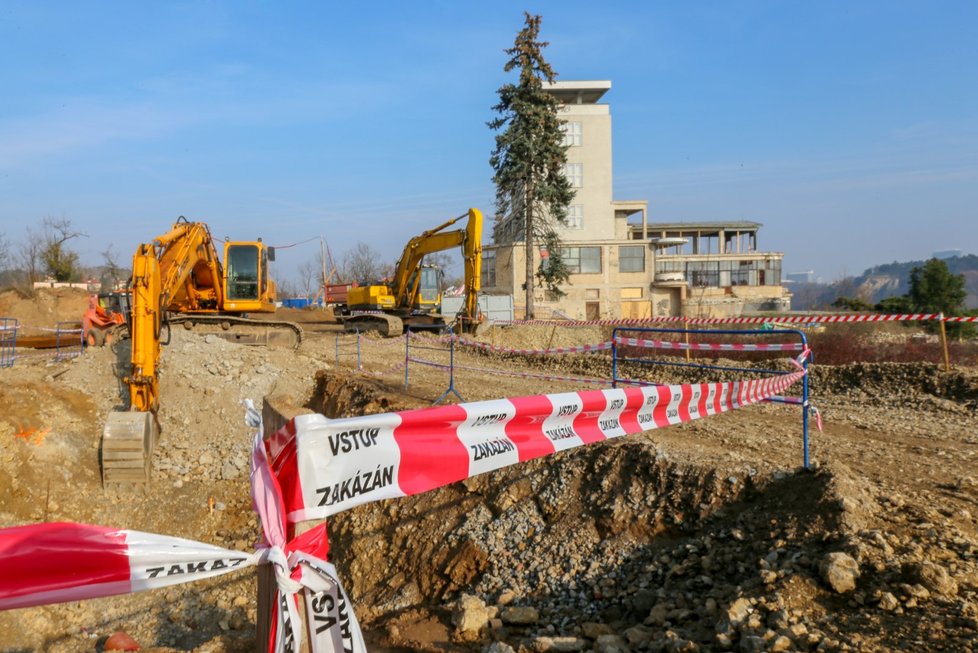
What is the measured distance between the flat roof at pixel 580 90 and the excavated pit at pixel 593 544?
1885 inches

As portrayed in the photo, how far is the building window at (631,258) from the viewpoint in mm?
45438

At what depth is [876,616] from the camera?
3836 millimetres

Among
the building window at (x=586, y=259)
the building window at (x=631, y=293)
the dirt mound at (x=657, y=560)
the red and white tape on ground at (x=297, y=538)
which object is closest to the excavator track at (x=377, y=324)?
the dirt mound at (x=657, y=560)

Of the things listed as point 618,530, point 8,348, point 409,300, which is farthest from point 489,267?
point 618,530

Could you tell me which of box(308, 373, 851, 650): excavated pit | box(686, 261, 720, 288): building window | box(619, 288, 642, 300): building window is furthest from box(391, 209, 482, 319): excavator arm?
box(686, 261, 720, 288): building window

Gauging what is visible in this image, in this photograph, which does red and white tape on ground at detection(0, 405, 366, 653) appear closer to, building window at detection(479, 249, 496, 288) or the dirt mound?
the dirt mound

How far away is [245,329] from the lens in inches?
754

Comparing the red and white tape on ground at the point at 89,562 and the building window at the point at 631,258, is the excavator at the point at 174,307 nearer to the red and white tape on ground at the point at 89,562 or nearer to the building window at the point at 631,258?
the red and white tape on ground at the point at 89,562

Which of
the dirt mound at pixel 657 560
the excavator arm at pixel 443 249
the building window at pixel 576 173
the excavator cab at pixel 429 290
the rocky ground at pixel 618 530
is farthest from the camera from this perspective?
the building window at pixel 576 173

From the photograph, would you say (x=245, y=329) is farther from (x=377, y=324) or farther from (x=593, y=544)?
(x=593, y=544)

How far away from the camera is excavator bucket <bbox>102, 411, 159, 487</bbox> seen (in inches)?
440

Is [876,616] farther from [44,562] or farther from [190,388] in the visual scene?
[190,388]

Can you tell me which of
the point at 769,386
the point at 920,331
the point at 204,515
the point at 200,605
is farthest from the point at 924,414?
the point at 920,331

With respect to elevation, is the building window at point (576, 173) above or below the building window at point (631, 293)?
above
